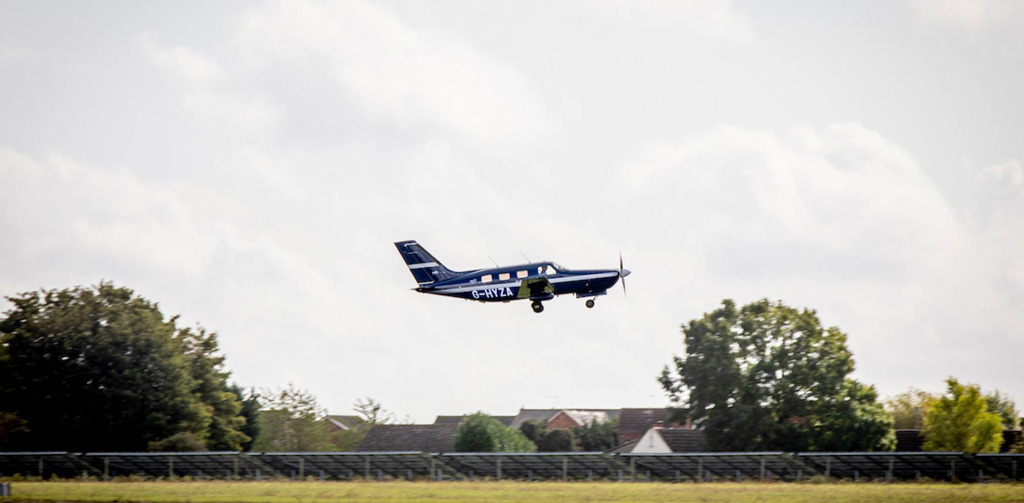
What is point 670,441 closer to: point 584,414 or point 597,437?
point 597,437

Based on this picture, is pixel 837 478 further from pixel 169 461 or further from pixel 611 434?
pixel 611 434

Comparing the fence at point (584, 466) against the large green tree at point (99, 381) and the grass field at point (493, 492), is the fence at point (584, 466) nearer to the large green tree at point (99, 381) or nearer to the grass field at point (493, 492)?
the grass field at point (493, 492)

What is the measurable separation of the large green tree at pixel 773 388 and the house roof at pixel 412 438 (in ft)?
65.4

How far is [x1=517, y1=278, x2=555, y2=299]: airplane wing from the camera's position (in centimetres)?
5766

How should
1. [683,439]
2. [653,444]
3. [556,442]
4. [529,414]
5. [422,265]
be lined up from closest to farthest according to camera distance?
[422,265] < [683,439] < [653,444] < [556,442] < [529,414]

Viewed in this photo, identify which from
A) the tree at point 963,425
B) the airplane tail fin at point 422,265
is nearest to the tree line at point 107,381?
the airplane tail fin at point 422,265

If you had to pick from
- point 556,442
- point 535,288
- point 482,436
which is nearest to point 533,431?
point 556,442

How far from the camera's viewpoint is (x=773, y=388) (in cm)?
9019

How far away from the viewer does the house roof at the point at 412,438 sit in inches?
3922

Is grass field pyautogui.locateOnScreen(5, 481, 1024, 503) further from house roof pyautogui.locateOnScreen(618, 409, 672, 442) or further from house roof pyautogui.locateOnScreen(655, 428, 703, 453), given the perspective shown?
house roof pyautogui.locateOnScreen(618, 409, 672, 442)

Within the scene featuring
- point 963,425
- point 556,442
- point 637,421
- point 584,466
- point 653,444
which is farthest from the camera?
point 637,421

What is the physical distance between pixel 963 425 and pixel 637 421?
39.5 m

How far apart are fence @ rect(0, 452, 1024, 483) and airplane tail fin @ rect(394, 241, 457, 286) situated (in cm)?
1104

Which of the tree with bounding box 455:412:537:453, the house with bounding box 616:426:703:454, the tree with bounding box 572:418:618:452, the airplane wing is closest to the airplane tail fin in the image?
the airplane wing
